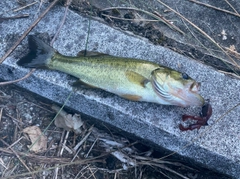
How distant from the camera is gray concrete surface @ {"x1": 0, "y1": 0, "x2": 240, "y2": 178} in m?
3.42

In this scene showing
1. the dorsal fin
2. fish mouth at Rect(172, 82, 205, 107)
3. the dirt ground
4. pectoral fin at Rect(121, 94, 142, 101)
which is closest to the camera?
fish mouth at Rect(172, 82, 205, 107)

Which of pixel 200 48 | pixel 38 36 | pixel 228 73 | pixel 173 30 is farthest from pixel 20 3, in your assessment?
pixel 228 73

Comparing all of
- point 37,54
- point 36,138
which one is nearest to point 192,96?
point 37,54

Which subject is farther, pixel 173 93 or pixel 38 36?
pixel 38 36

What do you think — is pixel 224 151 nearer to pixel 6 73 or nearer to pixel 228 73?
pixel 228 73

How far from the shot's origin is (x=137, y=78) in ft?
10.9

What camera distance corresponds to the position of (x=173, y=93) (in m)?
3.26

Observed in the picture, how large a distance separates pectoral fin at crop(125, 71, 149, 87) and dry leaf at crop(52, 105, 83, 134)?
0.81 metres

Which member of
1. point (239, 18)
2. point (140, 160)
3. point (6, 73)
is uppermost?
point (239, 18)

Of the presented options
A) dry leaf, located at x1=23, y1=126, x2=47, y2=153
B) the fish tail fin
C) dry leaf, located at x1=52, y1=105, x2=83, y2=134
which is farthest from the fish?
dry leaf, located at x1=23, y1=126, x2=47, y2=153

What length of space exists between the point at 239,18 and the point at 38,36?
237 cm

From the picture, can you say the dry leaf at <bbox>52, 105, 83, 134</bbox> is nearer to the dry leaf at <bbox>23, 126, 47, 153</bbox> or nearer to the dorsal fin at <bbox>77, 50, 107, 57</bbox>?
the dry leaf at <bbox>23, 126, 47, 153</bbox>

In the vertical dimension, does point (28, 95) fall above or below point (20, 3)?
below

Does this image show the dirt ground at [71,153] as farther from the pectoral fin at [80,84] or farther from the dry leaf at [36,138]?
the pectoral fin at [80,84]
